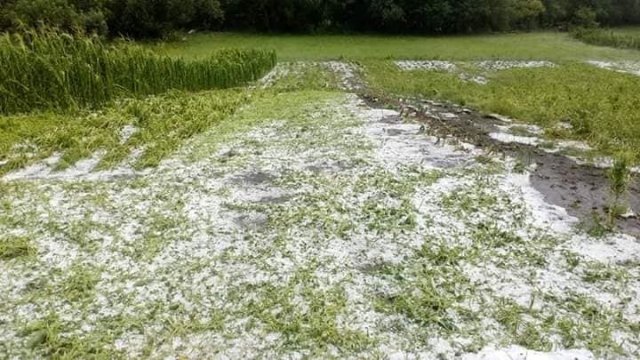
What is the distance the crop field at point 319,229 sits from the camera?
2861mm

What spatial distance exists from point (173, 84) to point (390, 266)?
7.00 meters

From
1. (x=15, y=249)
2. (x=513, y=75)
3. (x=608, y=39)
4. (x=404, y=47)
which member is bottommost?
(x=15, y=249)

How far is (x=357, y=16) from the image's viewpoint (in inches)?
960

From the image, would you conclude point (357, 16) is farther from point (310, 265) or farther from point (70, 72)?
point (310, 265)

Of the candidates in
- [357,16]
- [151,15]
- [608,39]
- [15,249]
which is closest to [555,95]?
[15,249]

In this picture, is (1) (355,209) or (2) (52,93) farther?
(2) (52,93)

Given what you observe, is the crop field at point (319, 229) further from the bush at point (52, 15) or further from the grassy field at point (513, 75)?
the bush at point (52, 15)

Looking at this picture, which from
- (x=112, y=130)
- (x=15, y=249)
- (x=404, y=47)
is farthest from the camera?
(x=404, y=47)

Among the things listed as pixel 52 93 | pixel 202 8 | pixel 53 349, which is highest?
pixel 202 8

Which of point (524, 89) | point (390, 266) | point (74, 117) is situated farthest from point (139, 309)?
point (524, 89)

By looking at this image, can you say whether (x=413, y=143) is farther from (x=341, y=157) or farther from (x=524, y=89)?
(x=524, y=89)

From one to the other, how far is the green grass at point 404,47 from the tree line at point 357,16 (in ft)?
3.67

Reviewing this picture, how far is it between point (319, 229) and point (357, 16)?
72.0 feet

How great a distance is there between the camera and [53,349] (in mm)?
2711
